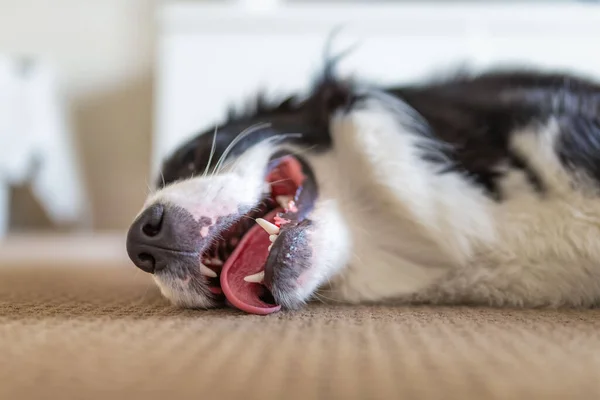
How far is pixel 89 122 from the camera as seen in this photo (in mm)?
3090

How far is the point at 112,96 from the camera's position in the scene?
3.08 meters

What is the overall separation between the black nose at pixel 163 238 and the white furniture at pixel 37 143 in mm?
1899

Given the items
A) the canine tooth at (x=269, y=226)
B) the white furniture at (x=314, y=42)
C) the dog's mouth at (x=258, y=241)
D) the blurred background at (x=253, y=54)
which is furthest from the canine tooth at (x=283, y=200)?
the white furniture at (x=314, y=42)

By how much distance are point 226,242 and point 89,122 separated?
2.40m

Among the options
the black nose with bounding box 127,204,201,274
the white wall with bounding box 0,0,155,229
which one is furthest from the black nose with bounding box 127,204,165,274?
the white wall with bounding box 0,0,155,229

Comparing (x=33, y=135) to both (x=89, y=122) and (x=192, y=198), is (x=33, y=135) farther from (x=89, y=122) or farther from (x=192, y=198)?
(x=192, y=198)

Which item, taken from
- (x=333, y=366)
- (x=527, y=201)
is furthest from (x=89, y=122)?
(x=333, y=366)

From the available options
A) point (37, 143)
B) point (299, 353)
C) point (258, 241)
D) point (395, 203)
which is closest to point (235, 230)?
point (258, 241)

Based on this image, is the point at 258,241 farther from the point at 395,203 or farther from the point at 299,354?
the point at 299,354

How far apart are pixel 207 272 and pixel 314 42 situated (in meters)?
1.94

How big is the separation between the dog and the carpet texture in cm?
8

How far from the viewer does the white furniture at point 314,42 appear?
2.58 m

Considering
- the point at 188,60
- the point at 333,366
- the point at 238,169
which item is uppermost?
the point at 188,60

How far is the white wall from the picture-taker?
121 inches
